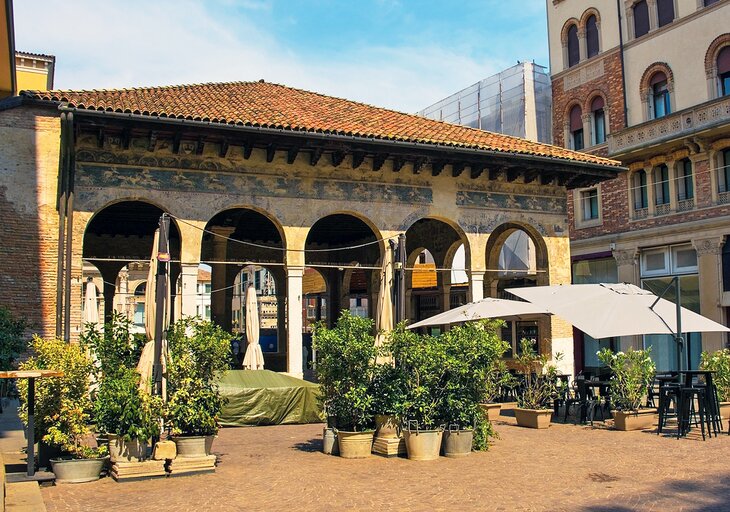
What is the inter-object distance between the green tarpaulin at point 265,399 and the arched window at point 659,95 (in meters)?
17.5

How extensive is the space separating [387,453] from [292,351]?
6101 mm

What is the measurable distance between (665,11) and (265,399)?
66.7 ft

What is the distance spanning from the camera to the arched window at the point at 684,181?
23672 millimetres

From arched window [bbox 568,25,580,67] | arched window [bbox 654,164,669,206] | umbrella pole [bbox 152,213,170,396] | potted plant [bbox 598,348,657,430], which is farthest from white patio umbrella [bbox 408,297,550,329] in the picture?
arched window [bbox 568,25,580,67]

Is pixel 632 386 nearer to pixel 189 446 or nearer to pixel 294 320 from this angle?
pixel 294 320

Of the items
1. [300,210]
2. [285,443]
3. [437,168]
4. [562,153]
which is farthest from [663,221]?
[285,443]

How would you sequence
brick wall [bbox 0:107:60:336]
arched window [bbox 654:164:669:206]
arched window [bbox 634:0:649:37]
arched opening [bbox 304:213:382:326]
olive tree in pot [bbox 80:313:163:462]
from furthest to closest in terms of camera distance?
arched window [bbox 634:0:649:37]
arched window [bbox 654:164:669:206]
arched opening [bbox 304:213:382:326]
brick wall [bbox 0:107:60:336]
olive tree in pot [bbox 80:313:163:462]

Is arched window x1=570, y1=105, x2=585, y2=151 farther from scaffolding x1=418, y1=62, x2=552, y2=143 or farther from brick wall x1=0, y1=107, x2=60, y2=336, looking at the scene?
brick wall x1=0, y1=107, x2=60, y2=336

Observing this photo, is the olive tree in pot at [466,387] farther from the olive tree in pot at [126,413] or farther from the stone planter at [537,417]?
the olive tree in pot at [126,413]

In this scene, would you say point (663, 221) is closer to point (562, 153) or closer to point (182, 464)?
point (562, 153)

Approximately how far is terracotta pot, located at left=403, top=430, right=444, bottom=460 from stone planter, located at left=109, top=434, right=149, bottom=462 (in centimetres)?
331

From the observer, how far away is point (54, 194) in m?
15.3

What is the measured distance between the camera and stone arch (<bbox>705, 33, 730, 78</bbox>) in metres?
22.8

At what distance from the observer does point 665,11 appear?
25203 millimetres
